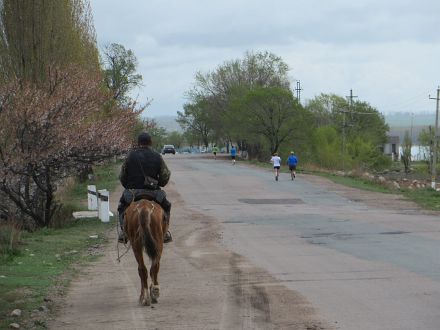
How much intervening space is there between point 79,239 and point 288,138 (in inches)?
2019

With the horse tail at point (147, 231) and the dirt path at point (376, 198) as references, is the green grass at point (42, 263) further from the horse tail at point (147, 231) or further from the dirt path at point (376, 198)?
the dirt path at point (376, 198)

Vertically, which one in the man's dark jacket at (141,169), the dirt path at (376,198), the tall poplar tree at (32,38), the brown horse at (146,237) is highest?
the tall poplar tree at (32,38)

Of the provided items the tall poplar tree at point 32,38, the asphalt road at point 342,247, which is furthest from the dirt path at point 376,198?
the tall poplar tree at point 32,38

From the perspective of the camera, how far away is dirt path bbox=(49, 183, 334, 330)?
24.0 feet

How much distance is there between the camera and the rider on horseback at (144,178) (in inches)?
355

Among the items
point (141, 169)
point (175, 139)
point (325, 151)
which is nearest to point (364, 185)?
point (141, 169)

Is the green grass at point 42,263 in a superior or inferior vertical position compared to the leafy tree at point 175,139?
inferior

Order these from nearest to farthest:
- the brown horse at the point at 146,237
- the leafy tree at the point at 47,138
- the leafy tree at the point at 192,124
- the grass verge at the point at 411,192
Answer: the brown horse at the point at 146,237 < the leafy tree at the point at 47,138 < the grass verge at the point at 411,192 < the leafy tree at the point at 192,124

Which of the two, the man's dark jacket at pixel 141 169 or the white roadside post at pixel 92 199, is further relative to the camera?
the white roadside post at pixel 92 199

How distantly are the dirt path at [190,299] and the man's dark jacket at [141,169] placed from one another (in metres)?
1.51

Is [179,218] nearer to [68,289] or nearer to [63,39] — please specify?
[63,39]

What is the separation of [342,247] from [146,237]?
6.52 meters

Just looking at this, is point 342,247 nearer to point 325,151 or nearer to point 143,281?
point 143,281

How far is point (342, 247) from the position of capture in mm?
13867
